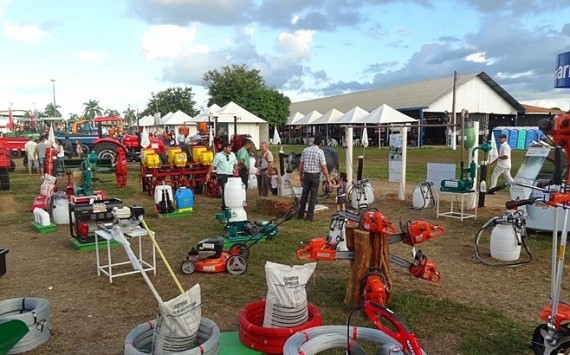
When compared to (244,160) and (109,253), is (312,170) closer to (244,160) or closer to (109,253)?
(244,160)

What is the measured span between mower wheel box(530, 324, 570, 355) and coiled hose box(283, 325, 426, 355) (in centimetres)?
94

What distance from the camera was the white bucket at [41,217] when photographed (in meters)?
9.02

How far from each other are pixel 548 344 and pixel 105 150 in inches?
771

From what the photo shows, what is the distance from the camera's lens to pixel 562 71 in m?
8.78

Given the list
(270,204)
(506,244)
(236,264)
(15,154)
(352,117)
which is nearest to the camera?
(236,264)

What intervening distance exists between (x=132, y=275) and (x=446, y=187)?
6406mm

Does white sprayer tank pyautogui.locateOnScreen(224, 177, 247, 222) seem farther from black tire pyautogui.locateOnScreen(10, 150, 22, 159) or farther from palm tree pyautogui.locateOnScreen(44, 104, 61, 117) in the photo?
palm tree pyautogui.locateOnScreen(44, 104, 61, 117)

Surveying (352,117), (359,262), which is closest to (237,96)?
(352,117)

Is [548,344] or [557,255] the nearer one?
[548,344]

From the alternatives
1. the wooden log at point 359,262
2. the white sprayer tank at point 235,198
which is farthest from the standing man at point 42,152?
the wooden log at point 359,262

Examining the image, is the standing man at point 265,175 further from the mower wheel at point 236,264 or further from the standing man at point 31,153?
the standing man at point 31,153

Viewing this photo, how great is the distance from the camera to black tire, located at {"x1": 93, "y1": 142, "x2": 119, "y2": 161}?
19.7 m

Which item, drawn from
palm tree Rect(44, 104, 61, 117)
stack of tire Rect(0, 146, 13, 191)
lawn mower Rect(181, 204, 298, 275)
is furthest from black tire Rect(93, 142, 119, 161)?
palm tree Rect(44, 104, 61, 117)

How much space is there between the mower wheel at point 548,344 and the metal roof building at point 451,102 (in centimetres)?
3389
